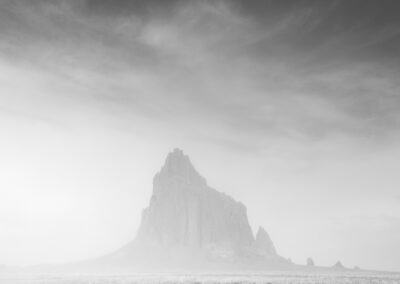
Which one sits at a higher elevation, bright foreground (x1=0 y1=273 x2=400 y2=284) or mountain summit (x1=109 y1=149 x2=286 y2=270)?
mountain summit (x1=109 y1=149 x2=286 y2=270)

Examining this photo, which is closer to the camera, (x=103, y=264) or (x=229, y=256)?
(x=103, y=264)

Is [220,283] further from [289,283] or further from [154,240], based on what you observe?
[154,240]

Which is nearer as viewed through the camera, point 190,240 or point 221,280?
point 221,280

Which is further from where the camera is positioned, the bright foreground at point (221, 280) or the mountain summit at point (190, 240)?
the mountain summit at point (190, 240)

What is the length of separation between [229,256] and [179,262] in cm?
2492

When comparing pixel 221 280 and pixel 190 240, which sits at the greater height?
pixel 190 240

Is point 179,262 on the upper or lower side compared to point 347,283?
upper

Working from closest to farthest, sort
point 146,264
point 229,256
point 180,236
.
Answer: point 146,264, point 229,256, point 180,236

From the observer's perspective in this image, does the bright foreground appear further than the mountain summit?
No

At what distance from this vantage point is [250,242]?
199625mm

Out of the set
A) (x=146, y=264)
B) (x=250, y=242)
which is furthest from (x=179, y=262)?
(x=250, y=242)

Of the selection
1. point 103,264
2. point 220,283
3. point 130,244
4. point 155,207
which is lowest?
point 220,283

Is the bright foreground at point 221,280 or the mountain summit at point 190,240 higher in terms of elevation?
the mountain summit at point 190,240

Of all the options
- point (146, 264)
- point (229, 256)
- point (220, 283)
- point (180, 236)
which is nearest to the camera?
point (220, 283)
